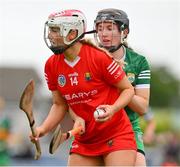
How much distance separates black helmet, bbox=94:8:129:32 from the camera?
7.87 m

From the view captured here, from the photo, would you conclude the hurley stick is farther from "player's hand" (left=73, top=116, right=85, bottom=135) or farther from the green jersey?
the green jersey

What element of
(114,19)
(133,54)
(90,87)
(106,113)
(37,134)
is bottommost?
(37,134)

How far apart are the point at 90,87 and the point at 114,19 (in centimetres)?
76

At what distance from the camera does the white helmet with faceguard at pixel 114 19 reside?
7.86m

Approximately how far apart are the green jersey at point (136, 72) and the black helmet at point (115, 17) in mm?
314

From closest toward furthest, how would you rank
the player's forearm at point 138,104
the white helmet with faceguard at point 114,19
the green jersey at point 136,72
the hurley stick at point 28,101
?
the hurley stick at point 28,101, the player's forearm at point 138,104, the white helmet with faceguard at point 114,19, the green jersey at point 136,72

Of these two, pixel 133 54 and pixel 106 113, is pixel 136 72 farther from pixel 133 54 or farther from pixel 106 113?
pixel 106 113

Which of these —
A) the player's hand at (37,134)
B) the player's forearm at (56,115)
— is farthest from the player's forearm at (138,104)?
the player's hand at (37,134)

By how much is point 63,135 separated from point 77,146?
366mm

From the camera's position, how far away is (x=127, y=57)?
8.05 m

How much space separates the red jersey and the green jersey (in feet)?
1.10

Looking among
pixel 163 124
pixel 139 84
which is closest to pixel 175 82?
pixel 163 124

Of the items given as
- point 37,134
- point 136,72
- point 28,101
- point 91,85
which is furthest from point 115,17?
point 37,134

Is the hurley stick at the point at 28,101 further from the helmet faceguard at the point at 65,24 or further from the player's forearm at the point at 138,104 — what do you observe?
the player's forearm at the point at 138,104
